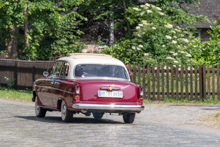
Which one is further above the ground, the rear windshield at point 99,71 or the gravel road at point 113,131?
the rear windshield at point 99,71

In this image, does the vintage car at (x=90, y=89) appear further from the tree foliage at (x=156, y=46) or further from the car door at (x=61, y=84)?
the tree foliage at (x=156, y=46)

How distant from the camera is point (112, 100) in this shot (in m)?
12.2

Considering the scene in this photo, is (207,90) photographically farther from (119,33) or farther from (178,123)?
(119,33)

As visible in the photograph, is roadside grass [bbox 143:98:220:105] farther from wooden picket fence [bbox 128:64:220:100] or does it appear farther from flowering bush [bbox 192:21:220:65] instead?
flowering bush [bbox 192:21:220:65]

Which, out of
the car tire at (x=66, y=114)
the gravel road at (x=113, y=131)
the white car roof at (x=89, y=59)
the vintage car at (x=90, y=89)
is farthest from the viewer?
the white car roof at (x=89, y=59)

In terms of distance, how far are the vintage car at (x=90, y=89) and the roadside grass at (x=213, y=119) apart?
5.83 feet

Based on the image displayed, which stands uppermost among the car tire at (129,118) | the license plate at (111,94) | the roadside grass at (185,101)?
the license plate at (111,94)

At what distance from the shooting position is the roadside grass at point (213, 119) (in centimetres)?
1263

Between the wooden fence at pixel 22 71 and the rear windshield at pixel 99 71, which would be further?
the wooden fence at pixel 22 71

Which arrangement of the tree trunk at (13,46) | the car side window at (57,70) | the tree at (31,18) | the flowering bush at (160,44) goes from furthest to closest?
the tree trunk at (13,46) < the tree at (31,18) < the flowering bush at (160,44) < the car side window at (57,70)

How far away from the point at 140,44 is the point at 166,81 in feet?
11.7

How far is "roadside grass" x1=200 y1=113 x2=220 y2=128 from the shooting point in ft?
41.4

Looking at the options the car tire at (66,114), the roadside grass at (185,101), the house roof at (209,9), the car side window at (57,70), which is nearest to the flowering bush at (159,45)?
the roadside grass at (185,101)

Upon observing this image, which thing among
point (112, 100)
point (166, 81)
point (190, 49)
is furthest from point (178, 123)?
point (190, 49)
